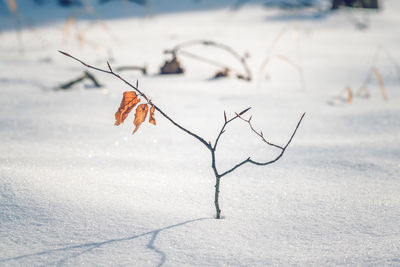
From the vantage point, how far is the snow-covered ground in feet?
2.30

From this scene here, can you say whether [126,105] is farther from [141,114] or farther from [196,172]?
[196,172]

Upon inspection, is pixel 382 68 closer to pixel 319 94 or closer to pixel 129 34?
pixel 319 94

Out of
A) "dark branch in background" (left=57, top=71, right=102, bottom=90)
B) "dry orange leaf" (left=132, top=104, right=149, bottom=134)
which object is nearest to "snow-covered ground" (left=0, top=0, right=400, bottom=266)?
"dark branch in background" (left=57, top=71, right=102, bottom=90)

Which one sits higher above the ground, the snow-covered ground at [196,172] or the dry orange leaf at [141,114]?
the dry orange leaf at [141,114]

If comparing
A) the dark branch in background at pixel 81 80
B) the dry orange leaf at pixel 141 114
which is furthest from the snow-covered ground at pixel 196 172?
the dry orange leaf at pixel 141 114

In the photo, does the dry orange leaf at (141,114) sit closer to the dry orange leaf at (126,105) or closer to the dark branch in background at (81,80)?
the dry orange leaf at (126,105)

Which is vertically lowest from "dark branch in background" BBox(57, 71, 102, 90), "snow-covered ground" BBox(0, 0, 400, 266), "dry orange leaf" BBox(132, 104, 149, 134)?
"snow-covered ground" BBox(0, 0, 400, 266)

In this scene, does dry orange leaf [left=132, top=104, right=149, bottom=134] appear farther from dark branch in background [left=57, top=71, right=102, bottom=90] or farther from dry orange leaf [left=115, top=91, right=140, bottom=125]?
dark branch in background [left=57, top=71, right=102, bottom=90]

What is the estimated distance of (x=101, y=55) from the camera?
8.00 ft

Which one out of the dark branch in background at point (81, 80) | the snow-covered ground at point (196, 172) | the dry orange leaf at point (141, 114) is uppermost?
the dry orange leaf at point (141, 114)

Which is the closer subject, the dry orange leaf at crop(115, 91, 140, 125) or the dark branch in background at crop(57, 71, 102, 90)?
the dry orange leaf at crop(115, 91, 140, 125)

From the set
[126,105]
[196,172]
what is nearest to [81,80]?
[196,172]

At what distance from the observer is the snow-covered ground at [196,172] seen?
700mm

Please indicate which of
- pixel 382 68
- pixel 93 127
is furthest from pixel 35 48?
pixel 382 68
